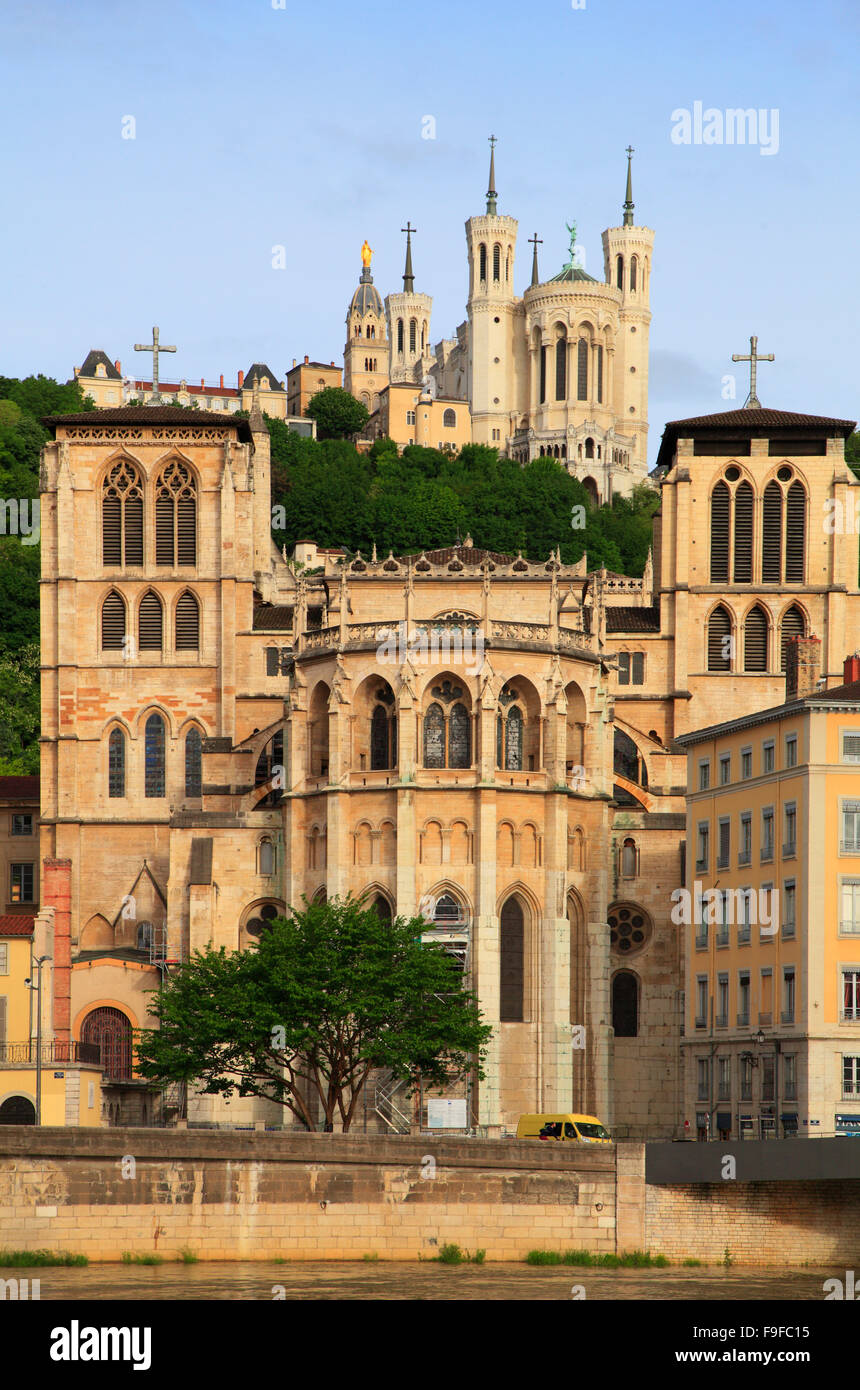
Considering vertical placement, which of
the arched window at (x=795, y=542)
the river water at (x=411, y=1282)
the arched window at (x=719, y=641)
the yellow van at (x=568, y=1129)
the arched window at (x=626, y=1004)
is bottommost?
the river water at (x=411, y=1282)

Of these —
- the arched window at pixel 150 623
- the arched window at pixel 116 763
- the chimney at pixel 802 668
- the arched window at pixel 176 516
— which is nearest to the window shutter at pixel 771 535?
the chimney at pixel 802 668

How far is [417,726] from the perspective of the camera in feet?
271

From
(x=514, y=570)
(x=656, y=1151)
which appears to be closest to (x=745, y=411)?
(x=514, y=570)

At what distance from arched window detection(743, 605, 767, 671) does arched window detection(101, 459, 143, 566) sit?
26.1 meters

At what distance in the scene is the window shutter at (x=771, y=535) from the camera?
107312 millimetres

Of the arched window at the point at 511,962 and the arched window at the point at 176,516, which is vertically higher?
the arched window at the point at 176,516

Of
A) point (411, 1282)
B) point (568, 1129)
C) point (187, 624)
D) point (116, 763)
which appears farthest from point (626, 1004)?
point (411, 1282)

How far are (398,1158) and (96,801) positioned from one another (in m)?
41.6

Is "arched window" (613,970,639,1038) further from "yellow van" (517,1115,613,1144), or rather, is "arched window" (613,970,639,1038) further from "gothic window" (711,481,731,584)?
"gothic window" (711,481,731,584)

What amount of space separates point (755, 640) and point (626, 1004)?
23.6 meters

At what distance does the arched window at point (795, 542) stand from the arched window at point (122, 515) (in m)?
27.7

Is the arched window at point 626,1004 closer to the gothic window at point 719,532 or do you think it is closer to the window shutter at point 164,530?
the gothic window at point 719,532

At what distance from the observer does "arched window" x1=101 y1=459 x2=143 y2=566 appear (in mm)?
107312
